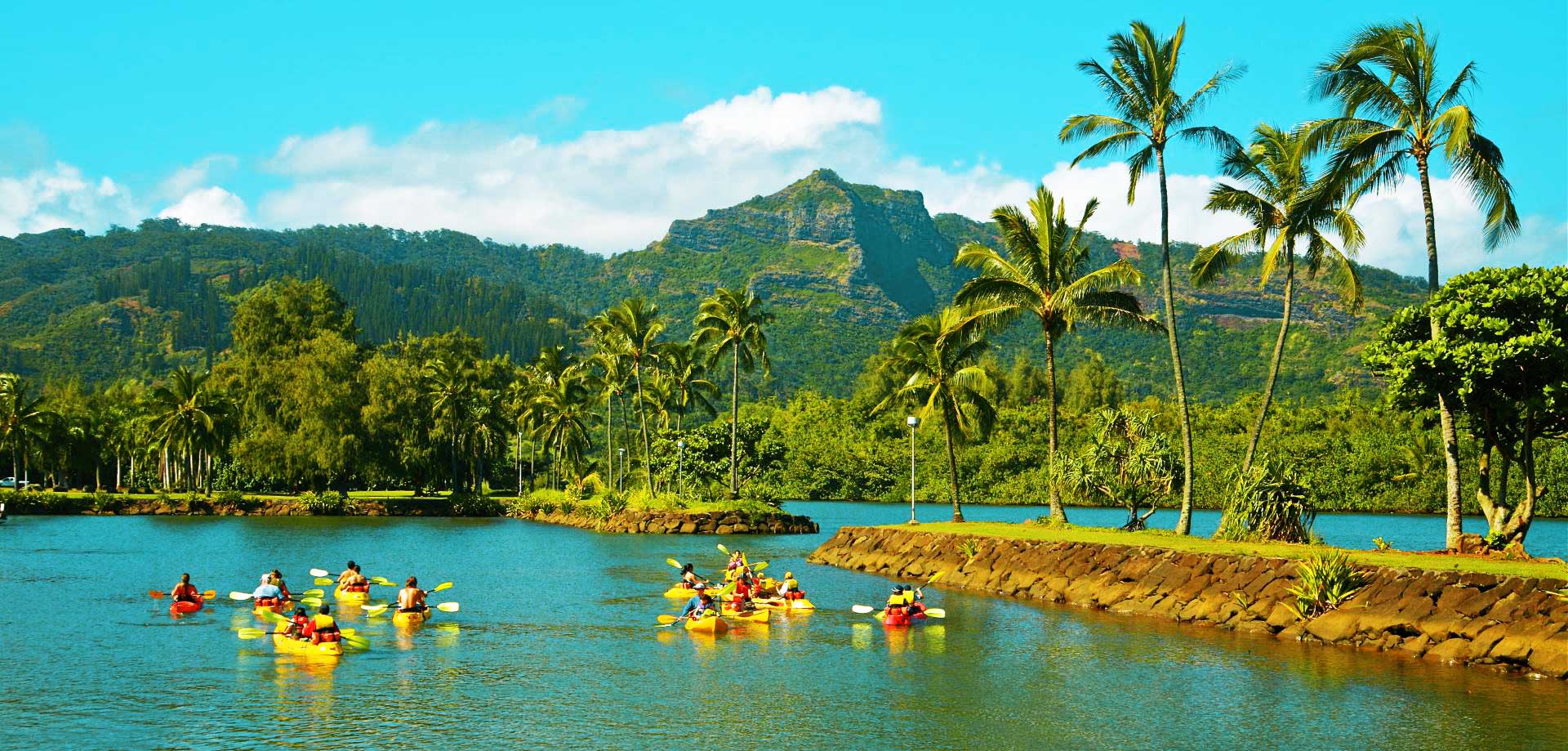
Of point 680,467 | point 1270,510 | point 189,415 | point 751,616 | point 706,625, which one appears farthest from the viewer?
point 189,415

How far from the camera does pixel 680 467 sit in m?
87.4

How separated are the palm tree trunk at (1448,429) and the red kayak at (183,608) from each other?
3539 centimetres

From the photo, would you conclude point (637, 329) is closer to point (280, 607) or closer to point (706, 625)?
point (280, 607)

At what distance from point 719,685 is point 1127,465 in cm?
2780

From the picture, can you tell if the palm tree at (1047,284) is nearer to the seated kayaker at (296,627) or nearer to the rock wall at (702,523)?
the seated kayaker at (296,627)

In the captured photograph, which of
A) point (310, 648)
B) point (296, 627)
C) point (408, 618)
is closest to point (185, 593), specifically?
point (408, 618)

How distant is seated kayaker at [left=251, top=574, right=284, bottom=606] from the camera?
35750 millimetres

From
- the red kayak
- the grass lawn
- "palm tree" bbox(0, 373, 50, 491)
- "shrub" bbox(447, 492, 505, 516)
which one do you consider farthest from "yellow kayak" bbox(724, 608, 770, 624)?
"palm tree" bbox(0, 373, 50, 491)

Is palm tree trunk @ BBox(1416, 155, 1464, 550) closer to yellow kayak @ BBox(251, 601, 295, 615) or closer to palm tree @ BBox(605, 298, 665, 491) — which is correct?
yellow kayak @ BBox(251, 601, 295, 615)

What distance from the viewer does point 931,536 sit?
4900 centimetres

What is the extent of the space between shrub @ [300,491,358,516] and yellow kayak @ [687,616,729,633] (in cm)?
6889

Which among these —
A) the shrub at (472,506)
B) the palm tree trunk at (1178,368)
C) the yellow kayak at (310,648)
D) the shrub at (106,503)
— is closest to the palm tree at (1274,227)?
the palm tree trunk at (1178,368)

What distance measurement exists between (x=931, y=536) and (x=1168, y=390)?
5598 inches

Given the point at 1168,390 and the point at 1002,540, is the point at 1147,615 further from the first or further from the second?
the point at 1168,390
